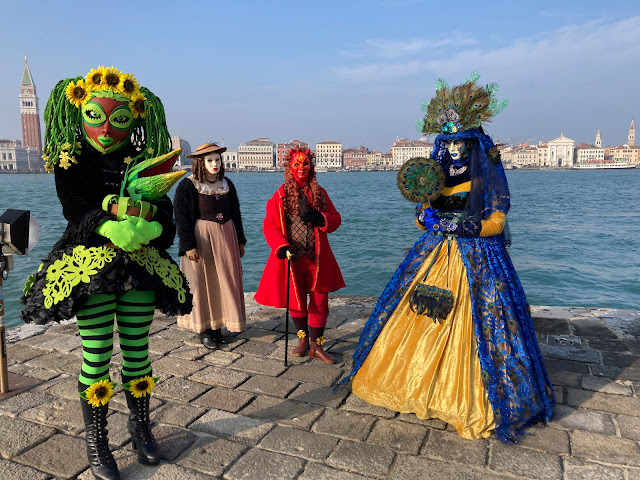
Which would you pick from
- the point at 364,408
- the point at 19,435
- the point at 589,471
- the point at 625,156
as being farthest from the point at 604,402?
the point at 625,156

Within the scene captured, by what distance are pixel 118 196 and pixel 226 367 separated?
2002mm

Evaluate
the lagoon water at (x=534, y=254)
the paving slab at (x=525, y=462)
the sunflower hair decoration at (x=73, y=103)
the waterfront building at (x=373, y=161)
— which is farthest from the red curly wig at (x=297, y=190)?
the waterfront building at (x=373, y=161)

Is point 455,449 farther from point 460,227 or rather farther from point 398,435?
point 460,227

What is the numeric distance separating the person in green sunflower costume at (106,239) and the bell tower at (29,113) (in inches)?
5757

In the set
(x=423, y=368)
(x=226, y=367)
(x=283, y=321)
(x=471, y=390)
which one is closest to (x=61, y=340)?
(x=226, y=367)

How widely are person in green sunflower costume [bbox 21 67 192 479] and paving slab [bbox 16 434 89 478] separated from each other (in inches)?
6.4

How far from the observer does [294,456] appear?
8.86 feet

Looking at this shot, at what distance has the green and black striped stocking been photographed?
2396 millimetres

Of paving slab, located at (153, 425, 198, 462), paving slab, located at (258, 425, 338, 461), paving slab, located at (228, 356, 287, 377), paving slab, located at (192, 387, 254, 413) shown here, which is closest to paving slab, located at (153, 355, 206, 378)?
paving slab, located at (228, 356, 287, 377)

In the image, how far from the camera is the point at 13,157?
124500mm

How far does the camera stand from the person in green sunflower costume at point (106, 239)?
7.58ft

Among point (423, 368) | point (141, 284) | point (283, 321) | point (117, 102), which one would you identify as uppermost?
point (117, 102)

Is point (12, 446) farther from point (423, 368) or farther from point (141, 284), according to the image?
point (423, 368)

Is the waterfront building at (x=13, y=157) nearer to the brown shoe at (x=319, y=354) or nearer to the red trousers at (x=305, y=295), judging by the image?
the red trousers at (x=305, y=295)
